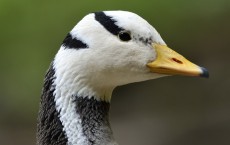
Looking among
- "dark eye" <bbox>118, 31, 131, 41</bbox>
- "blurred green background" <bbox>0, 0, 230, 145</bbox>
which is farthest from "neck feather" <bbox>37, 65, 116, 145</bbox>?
"blurred green background" <bbox>0, 0, 230, 145</bbox>

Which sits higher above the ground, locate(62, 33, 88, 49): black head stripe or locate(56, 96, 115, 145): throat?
locate(62, 33, 88, 49): black head stripe

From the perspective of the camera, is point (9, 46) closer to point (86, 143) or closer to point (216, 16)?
point (216, 16)

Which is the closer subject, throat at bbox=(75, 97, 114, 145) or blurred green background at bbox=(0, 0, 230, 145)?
throat at bbox=(75, 97, 114, 145)

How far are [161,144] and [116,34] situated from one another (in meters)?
→ 2.20

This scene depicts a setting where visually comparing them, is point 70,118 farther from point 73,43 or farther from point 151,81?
point 151,81

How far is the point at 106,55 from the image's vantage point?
4.72ft

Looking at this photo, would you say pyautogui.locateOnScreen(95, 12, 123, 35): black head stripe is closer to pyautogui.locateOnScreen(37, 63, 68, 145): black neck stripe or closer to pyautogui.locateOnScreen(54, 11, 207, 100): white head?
pyautogui.locateOnScreen(54, 11, 207, 100): white head

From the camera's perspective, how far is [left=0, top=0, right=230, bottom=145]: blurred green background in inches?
142

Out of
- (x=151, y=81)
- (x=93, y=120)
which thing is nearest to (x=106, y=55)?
(x=93, y=120)

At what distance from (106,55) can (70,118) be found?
6.5 inches

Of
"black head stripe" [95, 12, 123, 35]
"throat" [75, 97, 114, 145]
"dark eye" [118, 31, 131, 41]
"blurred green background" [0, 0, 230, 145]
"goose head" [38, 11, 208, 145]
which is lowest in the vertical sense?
"blurred green background" [0, 0, 230, 145]

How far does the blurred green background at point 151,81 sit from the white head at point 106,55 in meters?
2.13

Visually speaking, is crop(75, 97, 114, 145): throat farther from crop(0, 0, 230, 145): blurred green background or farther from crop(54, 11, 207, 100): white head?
crop(0, 0, 230, 145): blurred green background

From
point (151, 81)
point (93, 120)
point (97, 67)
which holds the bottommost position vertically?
point (151, 81)
